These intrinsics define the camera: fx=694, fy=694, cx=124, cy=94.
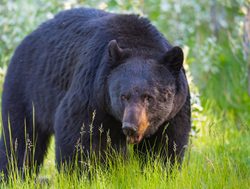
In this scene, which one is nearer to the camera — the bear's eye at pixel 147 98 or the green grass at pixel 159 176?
the green grass at pixel 159 176

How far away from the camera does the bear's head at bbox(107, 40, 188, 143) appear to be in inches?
196

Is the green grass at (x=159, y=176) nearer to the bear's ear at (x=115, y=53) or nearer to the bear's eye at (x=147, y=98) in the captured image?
the bear's eye at (x=147, y=98)

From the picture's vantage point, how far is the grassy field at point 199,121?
5.03 m

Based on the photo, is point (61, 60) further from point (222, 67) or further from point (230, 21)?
point (230, 21)

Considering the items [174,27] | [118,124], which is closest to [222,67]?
[174,27]

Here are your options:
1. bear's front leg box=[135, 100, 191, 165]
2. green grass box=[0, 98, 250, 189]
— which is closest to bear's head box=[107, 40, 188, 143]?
bear's front leg box=[135, 100, 191, 165]

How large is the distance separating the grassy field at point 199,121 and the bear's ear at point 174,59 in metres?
0.52

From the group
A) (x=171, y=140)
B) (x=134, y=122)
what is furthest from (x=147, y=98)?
(x=171, y=140)

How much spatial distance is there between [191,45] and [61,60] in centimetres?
520

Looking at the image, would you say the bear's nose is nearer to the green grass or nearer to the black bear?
the black bear

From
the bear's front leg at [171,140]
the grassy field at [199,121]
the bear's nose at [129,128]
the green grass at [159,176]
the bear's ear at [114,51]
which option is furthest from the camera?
the bear's front leg at [171,140]

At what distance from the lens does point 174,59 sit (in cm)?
524

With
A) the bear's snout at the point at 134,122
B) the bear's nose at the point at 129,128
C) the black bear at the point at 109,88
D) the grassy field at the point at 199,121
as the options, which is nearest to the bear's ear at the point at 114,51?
the black bear at the point at 109,88

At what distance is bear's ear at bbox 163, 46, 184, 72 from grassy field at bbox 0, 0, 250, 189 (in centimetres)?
52
